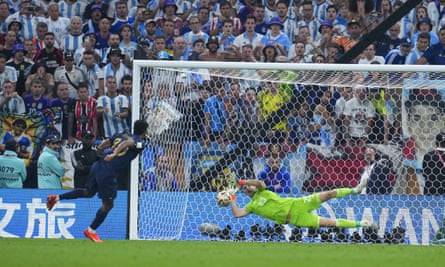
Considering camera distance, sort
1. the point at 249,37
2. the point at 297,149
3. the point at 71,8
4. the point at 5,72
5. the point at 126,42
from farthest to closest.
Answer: the point at 71,8, the point at 126,42, the point at 5,72, the point at 249,37, the point at 297,149

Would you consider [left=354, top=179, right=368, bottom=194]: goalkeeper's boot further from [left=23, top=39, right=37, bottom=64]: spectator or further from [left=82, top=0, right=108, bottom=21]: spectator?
[left=82, top=0, right=108, bottom=21]: spectator

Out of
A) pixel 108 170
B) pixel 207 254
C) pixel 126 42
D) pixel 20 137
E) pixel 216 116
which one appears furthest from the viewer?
pixel 126 42

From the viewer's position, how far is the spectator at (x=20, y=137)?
16.6 m

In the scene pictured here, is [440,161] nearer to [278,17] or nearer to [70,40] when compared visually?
[278,17]

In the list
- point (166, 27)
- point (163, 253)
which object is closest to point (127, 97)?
point (166, 27)

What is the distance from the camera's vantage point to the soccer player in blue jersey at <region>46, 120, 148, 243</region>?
544 inches

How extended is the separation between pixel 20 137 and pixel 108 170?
3043mm

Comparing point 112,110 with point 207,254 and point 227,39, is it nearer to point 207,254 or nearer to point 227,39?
point 227,39

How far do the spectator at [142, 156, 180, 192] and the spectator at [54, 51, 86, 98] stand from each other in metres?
3.23

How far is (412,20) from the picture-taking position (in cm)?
1819

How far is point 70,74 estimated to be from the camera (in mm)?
17938

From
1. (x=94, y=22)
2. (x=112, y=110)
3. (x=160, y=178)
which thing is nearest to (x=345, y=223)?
(x=160, y=178)

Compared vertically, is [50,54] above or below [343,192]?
above

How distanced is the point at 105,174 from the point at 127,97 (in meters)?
3.16
